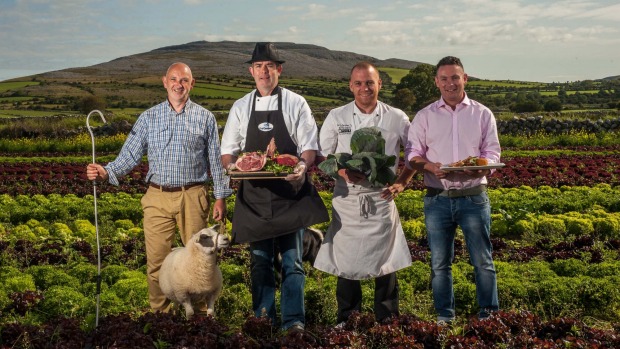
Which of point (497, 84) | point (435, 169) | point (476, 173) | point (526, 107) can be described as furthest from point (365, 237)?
point (497, 84)

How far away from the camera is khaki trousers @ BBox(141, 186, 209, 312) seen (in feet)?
19.0

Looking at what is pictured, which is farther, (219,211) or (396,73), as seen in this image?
(396,73)

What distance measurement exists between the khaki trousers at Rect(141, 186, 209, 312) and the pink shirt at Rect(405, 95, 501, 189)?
190 centimetres

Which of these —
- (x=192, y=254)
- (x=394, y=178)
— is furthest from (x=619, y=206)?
(x=192, y=254)

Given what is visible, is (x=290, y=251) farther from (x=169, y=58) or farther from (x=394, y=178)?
(x=169, y=58)

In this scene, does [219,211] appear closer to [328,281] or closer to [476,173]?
[328,281]

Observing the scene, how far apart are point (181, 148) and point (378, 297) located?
215 cm

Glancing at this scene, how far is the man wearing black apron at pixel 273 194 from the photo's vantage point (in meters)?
5.36

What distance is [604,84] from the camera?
295ft

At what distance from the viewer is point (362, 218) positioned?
5.31 m

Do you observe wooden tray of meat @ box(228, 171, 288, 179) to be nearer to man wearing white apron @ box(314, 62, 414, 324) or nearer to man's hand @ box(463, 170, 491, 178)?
man wearing white apron @ box(314, 62, 414, 324)

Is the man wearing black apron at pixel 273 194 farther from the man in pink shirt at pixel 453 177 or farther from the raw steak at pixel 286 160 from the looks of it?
the man in pink shirt at pixel 453 177

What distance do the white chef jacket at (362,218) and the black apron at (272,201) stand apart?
223 mm

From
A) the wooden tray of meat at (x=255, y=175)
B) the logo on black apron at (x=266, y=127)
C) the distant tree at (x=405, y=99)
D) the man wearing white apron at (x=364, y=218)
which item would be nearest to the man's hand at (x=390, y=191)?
the man wearing white apron at (x=364, y=218)
